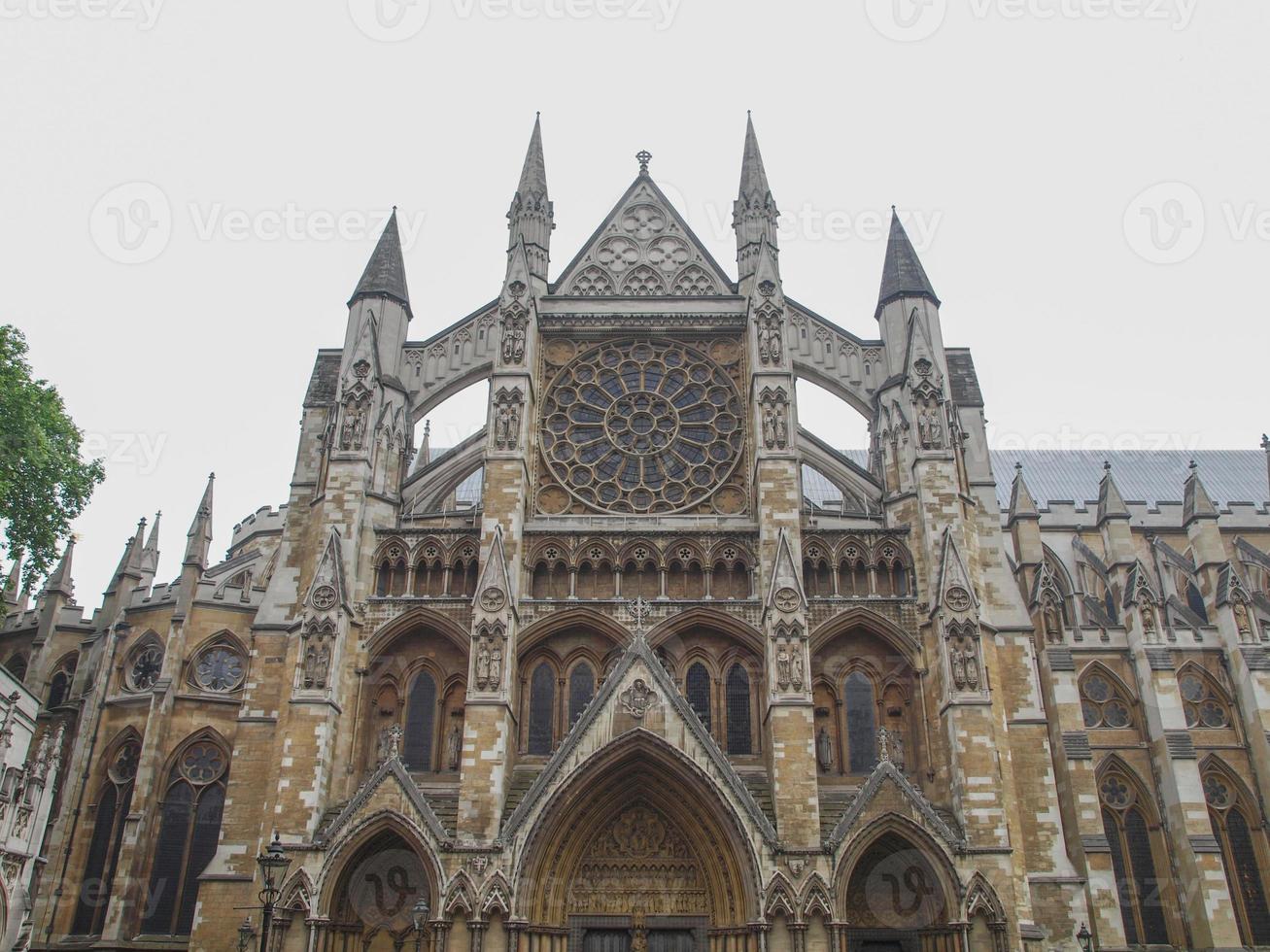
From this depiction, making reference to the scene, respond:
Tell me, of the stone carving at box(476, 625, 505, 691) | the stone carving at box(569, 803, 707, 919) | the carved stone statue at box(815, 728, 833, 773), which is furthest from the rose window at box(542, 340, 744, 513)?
the stone carving at box(569, 803, 707, 919)

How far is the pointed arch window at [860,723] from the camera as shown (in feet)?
74.6

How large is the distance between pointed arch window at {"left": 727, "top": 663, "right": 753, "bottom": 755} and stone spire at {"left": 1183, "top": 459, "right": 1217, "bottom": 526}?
20.9 meters

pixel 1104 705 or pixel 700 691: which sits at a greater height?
pixel 1104 705

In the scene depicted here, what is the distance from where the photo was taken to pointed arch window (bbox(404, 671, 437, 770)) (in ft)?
75.5

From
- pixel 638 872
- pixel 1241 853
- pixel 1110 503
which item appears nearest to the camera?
pixel 638 872

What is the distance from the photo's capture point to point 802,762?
20891 millimetres

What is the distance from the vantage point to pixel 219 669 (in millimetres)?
28750

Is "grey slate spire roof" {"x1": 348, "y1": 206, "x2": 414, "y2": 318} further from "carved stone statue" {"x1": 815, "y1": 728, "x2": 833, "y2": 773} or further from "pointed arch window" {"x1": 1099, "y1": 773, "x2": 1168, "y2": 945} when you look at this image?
"pointed arch window" {"x1": 1099, "y1": 773, "x2": 1168, "y2": 945}

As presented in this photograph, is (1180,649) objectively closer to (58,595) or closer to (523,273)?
(523,273)

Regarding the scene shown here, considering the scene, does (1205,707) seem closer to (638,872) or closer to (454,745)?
(638,872)

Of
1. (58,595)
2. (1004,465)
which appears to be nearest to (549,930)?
(58,595)

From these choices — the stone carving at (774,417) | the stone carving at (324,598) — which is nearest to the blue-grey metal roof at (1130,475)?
the stone carving at (774,417)

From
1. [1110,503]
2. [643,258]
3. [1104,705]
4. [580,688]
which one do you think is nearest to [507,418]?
[580,688]

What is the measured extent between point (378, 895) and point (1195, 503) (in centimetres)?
2979
